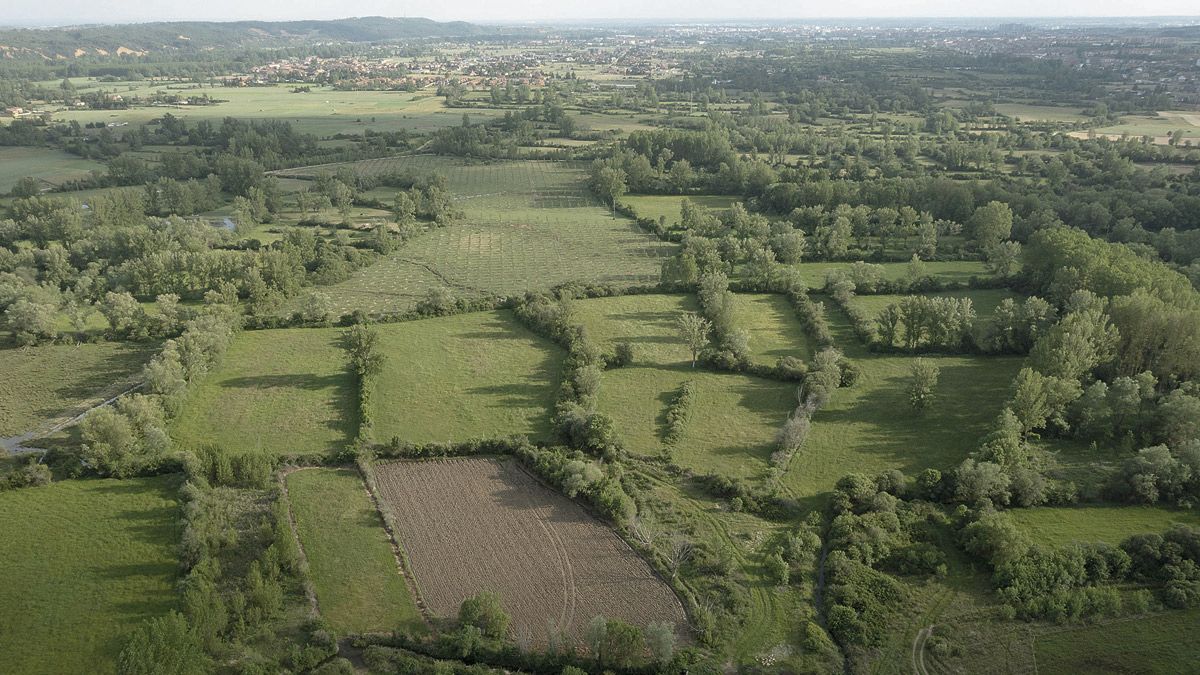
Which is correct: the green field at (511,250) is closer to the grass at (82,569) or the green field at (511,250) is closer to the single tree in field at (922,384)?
the grass at (82,569)

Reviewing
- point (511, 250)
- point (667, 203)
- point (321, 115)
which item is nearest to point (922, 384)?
point (511, 250)

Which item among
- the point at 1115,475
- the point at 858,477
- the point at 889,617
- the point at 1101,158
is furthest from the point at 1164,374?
the point at 1101,158

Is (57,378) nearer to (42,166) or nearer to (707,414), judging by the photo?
(707,414)

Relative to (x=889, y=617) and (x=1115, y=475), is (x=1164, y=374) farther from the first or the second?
(x=889, y=617)

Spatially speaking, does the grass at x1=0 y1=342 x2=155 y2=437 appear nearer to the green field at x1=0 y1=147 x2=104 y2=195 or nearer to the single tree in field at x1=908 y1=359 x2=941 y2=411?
the single tree in field at x1=908 y1=359 x2=941 y2=411

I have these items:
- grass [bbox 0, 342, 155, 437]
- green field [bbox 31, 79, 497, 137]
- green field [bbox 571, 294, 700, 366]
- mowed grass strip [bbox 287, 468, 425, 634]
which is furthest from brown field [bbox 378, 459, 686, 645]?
green field [bbox 31, 79, 497, 137]

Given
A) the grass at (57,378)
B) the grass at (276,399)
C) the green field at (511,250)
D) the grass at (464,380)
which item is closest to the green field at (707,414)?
the grass at (464,380)

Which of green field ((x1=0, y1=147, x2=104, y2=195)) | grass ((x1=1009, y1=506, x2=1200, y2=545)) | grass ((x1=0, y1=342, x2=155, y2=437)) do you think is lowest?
grass ((x1=1009, y1=506, x2=1200, y2=545))

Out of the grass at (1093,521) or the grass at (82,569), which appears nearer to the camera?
the grass at (82,569)
